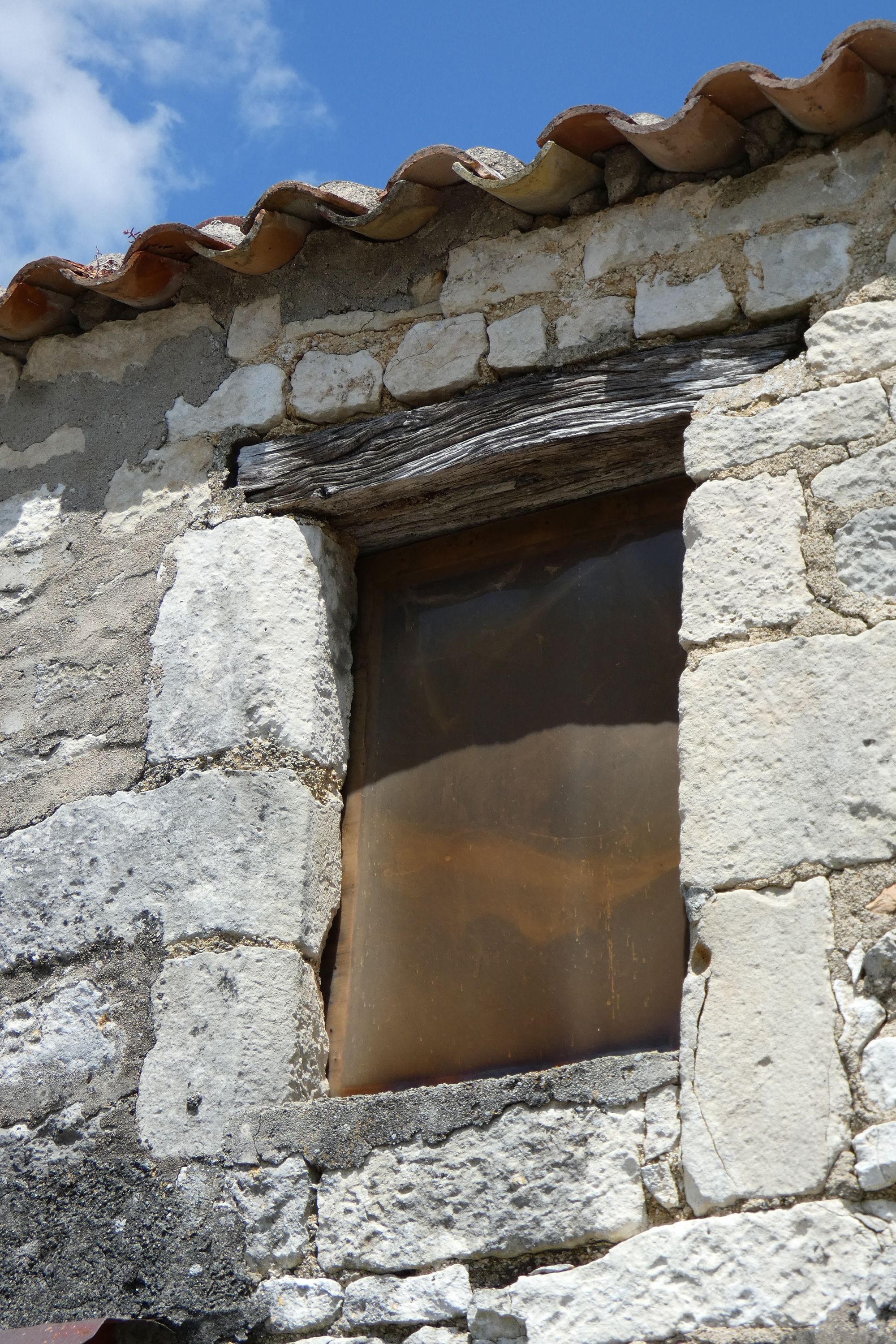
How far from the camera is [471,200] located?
11.9ft

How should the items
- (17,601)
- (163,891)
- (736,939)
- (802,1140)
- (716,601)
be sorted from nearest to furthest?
(802,1140) < (736,939) < (716,601) < (163,891) < (17,601)

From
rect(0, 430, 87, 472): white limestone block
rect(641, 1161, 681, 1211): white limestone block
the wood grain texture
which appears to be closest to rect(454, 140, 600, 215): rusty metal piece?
the wood grain texture

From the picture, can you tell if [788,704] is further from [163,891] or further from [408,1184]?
[163,891]

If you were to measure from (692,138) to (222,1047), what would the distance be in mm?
2145

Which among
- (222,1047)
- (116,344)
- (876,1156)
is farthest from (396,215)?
(876,1156)

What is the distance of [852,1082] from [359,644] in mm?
1608

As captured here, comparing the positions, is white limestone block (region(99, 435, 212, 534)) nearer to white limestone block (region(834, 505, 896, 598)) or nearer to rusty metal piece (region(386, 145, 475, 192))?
rusty metal piece (region(386, 145, 475, 192))

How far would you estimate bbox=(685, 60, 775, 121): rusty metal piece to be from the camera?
3.01 m

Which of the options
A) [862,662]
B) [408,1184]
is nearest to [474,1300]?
[408,1184]

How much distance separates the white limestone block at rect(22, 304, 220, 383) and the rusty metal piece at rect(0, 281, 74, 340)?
4 cm

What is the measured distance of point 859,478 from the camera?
2846 mm

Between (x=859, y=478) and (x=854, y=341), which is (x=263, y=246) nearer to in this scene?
(x=854, y=341)

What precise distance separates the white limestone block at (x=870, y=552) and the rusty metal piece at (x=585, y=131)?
1032 mm

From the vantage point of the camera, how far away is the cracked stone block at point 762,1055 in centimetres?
239
